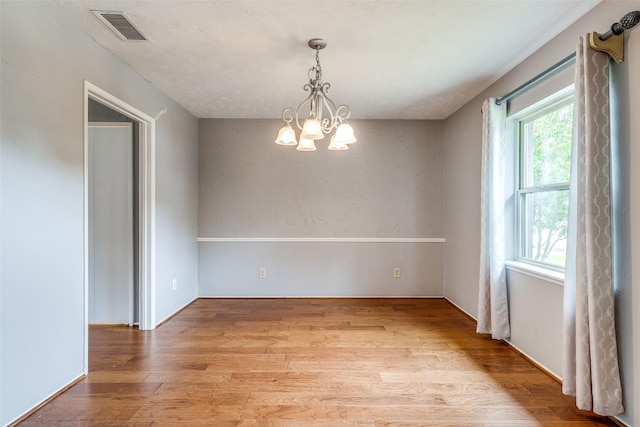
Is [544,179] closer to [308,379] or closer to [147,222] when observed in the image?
[308,379]

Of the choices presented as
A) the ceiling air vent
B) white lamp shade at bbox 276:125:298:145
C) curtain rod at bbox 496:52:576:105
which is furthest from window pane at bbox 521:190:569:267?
the ceiling air vent

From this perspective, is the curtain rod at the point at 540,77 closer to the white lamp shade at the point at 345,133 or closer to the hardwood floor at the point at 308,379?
the white lamp shade at the point at 345,133

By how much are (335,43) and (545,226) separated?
2.12m

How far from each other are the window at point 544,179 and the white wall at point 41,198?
3270 mm

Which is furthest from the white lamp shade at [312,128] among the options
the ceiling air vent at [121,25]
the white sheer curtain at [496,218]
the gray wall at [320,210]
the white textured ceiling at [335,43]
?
the gray wall at [320,210]

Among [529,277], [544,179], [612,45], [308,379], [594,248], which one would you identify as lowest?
[308,379]

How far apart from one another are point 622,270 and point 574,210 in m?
0.39

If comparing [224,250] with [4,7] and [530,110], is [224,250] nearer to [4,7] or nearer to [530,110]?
[4,7]

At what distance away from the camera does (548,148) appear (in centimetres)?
250

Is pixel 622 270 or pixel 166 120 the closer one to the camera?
pixel 622 270

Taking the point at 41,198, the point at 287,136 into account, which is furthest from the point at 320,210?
the point at 41,198

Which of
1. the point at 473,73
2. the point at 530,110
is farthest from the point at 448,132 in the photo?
the point at 530,110

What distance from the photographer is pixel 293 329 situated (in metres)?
3.22

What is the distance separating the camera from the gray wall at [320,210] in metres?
4.32
